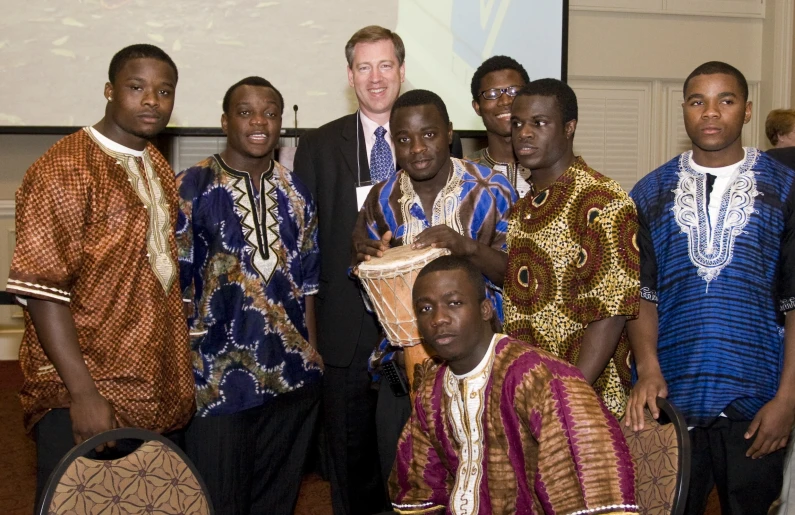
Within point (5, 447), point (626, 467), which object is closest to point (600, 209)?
point (626, 467)

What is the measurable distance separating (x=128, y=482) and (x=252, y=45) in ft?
15.0

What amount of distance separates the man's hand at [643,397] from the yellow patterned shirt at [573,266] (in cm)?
10

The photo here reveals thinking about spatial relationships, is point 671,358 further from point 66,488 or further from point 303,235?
point 66,488

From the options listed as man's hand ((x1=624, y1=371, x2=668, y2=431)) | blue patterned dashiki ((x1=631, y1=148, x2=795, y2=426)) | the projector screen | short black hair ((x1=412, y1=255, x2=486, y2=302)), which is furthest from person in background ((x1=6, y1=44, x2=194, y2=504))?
the projector screen

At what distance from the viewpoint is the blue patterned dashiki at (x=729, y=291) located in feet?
8.34

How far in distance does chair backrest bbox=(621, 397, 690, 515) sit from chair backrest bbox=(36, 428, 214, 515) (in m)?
1.14

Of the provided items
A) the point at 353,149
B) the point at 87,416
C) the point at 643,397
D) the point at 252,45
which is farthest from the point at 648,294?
the point at 252,45

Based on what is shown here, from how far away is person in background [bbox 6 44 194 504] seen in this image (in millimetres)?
2322

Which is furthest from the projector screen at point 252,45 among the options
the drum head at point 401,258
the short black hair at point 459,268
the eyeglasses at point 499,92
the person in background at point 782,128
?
the short black hair at point 459,268

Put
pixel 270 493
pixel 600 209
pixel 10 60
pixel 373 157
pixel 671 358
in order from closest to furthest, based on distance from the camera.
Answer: pixel 600 209, pixel 671 358, pixel 270 493, pixel 373 157, pixel 10 60

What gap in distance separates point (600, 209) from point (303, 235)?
3.81ft

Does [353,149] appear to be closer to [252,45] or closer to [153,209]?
[153,209]

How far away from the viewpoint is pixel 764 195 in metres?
2.58

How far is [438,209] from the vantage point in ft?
9.48
